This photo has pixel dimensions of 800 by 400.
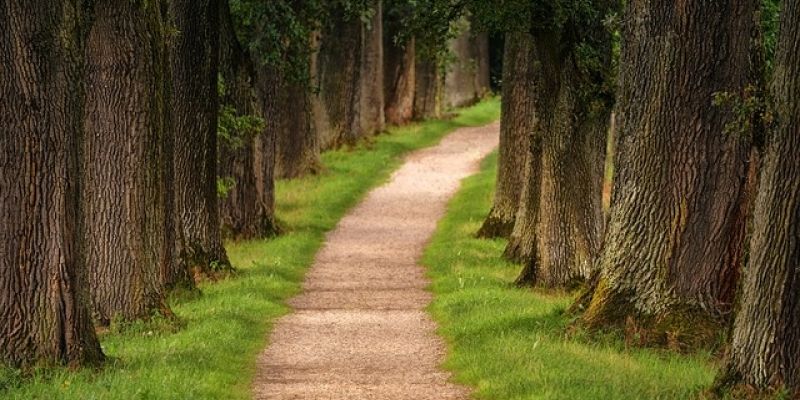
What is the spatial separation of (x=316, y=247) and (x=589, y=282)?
10.1 m

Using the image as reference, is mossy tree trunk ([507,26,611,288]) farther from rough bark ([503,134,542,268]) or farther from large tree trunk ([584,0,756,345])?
large tree trunk ([584,0,756,345])

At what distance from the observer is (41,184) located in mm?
→ 12469

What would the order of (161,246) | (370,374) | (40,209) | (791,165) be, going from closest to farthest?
(791,165) → (40,209) → (370,374) → (161,246)

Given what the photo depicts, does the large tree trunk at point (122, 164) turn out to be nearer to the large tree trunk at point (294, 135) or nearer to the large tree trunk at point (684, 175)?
the large tree trunk at point (684, 175)

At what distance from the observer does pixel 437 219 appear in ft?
98.7

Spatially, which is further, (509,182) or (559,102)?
(509,182)

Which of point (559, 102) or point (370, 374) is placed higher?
point (559, 102)

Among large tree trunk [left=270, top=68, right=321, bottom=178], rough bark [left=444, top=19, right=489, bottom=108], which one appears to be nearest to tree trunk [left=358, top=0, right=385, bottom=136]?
large tree trunk [left=270, top=68, right=321, bottom=178]

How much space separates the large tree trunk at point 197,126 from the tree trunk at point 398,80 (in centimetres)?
2831

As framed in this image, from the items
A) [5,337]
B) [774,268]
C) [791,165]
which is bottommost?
[5,337]

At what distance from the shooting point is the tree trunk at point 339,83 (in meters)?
38.3

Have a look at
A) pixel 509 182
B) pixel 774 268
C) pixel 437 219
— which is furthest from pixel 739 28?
pixel 437 219

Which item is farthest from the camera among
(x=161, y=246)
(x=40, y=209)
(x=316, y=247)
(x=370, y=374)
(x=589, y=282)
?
(x=316, y=247)

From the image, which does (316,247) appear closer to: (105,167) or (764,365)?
(105,167)
